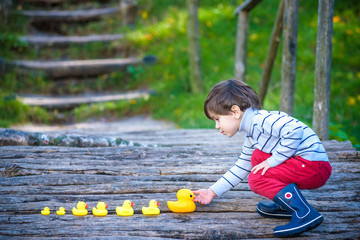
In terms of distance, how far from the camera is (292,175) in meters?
2.12

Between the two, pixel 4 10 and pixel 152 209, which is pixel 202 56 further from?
pixel 152 209

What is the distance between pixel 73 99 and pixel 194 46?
262cm

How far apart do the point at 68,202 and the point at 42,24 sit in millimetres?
7754

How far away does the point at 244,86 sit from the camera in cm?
224

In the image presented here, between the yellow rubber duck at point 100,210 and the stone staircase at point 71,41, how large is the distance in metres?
5.25

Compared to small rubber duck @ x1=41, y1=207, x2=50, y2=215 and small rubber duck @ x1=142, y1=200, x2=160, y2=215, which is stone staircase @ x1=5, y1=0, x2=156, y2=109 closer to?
small rubber duck @ x1=41, y1=207, x2=50, y2=215

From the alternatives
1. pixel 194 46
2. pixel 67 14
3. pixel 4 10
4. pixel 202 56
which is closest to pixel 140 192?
pixel 194 46

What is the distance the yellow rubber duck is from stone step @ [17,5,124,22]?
7748mm

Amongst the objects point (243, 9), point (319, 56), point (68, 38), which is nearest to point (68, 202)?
point (319, 56)

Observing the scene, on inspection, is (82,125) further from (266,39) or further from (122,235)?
(122,235)

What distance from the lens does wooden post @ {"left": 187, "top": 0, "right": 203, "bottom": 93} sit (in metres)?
6.82

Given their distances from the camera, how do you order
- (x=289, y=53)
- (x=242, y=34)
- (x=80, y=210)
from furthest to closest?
(x=242, y=34)
(x=289, y=53)
(x=80, y=210)

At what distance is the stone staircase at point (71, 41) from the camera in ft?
24.9

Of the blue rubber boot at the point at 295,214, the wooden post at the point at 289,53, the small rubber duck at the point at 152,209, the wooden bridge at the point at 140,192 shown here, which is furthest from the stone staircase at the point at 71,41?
the blue rubber boot at the point at 295,214
